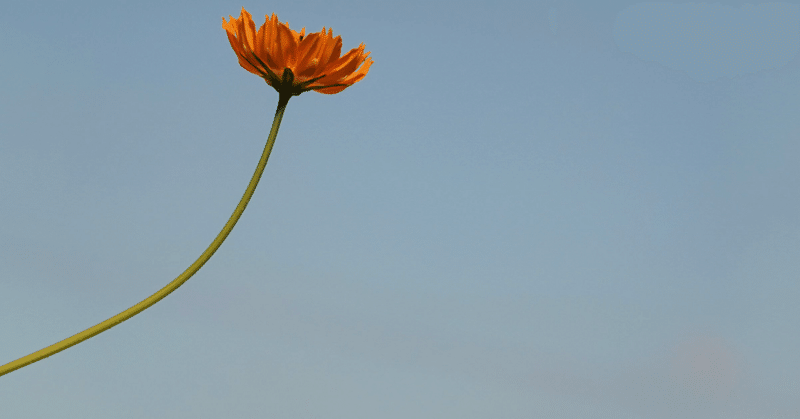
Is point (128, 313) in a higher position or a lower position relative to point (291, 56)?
lower

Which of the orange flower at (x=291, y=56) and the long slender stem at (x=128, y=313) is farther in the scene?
the orange flower at (x=291, y=56)

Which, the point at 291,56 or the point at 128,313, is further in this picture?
the point at 291,56

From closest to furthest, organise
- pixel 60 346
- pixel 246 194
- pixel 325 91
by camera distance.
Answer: pixel 60 346
pixel 246 194
pixel 325 91

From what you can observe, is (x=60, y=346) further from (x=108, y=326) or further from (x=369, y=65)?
(x=369, y=65)

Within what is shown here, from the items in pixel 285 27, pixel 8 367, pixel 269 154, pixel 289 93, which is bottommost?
pixel 8 367

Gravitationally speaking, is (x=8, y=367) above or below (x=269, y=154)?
below

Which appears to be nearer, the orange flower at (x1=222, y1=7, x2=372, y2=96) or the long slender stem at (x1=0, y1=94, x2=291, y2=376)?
the long slender stem at (x1=0, y1=94, x2=291, y2=376)

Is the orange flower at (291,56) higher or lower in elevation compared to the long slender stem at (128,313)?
higher

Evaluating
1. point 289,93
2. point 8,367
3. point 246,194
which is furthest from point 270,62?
point 8,367
